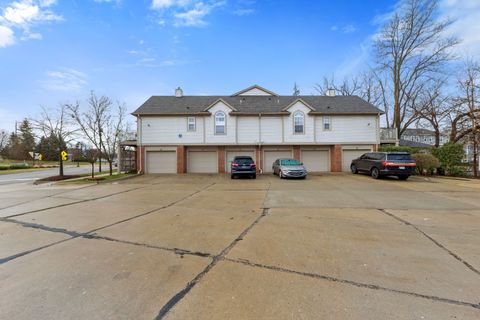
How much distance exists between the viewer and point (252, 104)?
Result: 21406mm

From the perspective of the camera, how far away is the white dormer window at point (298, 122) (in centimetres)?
2025

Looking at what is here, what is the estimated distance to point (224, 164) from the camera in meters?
20.3

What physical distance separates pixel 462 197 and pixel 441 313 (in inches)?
368

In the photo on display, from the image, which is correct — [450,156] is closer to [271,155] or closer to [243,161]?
[271,155]

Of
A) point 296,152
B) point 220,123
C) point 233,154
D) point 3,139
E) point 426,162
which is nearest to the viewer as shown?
point 426,162

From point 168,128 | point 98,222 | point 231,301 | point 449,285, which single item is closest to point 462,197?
point 449,285

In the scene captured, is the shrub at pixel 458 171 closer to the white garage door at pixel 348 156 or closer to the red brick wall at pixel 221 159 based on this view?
the white garage door at pixel 348 156

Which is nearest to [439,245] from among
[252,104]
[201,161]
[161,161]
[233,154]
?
[233,154]

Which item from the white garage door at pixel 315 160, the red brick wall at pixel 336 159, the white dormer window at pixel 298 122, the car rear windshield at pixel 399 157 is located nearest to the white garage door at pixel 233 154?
the white dormer window at pixel 298 122

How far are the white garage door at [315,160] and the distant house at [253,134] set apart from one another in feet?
0.31

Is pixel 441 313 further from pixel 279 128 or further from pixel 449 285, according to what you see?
pixel 279 128

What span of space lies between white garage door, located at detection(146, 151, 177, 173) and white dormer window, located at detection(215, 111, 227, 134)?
14.9 ft

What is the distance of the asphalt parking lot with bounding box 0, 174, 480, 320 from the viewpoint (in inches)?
96.2

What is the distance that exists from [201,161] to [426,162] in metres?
17.6
